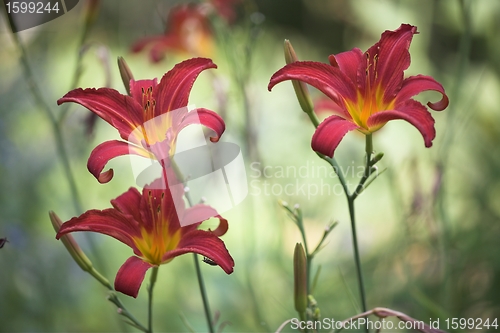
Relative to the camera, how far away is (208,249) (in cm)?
28

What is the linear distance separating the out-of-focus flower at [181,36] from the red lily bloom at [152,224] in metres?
0.37

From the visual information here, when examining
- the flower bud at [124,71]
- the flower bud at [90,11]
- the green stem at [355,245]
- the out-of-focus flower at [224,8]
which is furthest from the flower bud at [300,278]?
the out-of-focus flower at [224,8]

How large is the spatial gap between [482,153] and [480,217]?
17cm

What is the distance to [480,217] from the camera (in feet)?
2.87

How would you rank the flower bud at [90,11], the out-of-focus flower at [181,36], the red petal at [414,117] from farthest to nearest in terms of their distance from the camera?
the out-of-focus flower at [181,36]
the flower bud at [90,11]
the red petal at [414,117]

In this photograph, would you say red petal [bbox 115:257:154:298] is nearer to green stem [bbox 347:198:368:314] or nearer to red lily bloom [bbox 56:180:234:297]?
red lily bloom [bbox 56:180:234:297]

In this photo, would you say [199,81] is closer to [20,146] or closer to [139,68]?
[139,68]

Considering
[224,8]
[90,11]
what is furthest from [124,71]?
[224,8]

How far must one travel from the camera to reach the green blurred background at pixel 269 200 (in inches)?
27.9

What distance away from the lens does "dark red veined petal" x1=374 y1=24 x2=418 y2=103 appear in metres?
0.30

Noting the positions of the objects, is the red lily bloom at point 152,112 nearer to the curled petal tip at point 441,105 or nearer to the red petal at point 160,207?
the red petal at point 160,207

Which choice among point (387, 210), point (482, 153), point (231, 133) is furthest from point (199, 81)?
point (482, 153)

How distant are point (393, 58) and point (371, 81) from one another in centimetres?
2

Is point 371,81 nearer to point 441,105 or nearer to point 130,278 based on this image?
point 441,105
